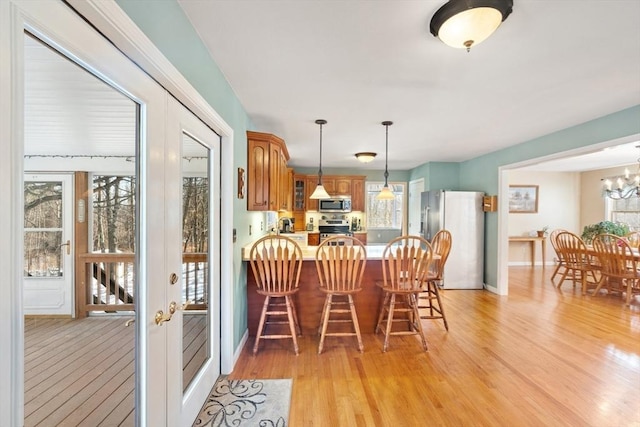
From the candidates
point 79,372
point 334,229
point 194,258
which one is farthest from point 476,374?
point 334,229

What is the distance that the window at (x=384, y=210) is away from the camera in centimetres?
721

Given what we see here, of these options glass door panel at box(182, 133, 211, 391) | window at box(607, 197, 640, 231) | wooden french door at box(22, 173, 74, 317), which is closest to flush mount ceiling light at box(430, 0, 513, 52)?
glass door panel at box(182, 133, 211, 391)

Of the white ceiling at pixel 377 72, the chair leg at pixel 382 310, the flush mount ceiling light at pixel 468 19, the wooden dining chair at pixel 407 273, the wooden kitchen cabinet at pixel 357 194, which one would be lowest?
the chair leg at pixel 382 310

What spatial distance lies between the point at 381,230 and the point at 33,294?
6878mm

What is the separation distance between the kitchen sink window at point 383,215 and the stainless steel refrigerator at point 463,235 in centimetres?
209

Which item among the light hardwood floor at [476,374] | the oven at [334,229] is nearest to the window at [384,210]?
the oven at [334,229]

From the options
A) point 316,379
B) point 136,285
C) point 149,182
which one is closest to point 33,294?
point 136,285

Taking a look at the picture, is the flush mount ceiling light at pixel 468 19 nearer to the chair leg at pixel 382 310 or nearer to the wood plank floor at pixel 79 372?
the wood plank floor at pixel 79 372

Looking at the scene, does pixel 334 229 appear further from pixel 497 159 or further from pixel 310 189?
pixel 497 159

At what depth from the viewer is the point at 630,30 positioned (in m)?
1.69

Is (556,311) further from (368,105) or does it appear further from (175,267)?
(175,267)

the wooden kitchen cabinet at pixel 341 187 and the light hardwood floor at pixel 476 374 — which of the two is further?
the wooden kitchen cabinet at pixel 341 187

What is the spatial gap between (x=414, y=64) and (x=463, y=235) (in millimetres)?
3857

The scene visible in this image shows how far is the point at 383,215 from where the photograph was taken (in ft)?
23.9
